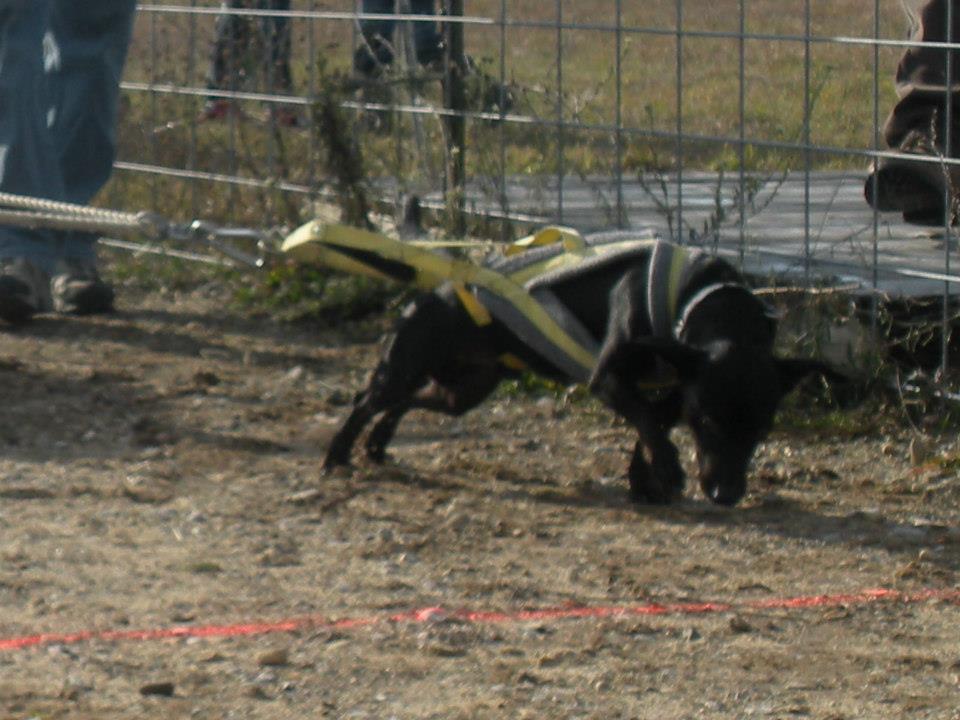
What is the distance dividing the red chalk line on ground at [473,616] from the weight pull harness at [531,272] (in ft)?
2.71

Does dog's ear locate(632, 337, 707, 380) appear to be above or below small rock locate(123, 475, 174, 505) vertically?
above

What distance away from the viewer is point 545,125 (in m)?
5.95

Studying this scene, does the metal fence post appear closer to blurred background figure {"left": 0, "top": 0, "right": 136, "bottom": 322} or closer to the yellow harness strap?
blurred background figure {"left": 0, "top": 0, "right": 136, "bottom": 322}

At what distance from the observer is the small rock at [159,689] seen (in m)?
3.04

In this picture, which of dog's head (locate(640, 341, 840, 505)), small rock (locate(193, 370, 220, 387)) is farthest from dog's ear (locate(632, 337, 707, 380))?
small rock (locate(193, 370, 220, 387))

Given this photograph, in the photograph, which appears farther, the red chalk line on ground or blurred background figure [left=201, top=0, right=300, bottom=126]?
blurred background figure [left=201, top=0, right=300, bottom=126]

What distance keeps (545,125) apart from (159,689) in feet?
10.7

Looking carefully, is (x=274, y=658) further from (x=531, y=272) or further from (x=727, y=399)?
(x=531, y=272)

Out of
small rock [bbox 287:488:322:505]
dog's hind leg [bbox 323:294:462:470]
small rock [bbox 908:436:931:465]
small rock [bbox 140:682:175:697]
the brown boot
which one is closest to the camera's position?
small rock [bbox 140:682:175:697]

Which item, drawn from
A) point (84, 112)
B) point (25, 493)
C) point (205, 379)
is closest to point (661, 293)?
point (25, 493)

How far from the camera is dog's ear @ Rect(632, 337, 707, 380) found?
4.01 metres

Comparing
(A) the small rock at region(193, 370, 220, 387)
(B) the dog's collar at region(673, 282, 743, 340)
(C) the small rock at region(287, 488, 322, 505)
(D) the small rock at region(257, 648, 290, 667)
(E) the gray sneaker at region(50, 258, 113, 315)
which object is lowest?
(C) the small rock at region(287, 488, 322, 505)

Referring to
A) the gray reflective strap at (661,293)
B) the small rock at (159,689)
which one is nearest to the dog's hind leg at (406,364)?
the gray reflective strap at (661,293)

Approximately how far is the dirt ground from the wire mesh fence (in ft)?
2.77
